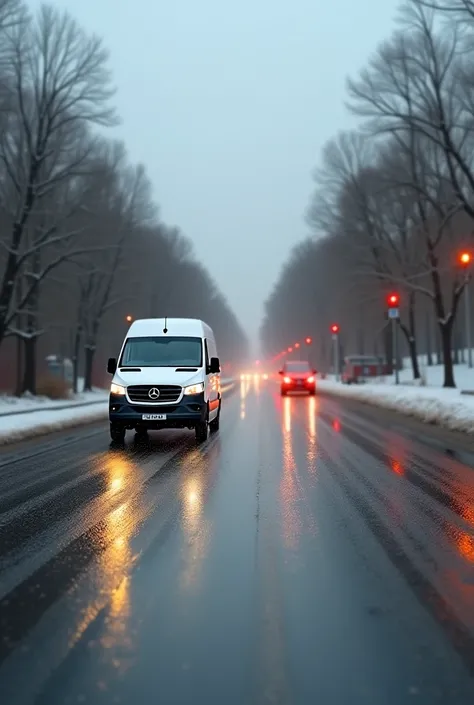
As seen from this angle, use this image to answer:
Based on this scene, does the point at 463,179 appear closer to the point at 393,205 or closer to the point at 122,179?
the point at 393,205

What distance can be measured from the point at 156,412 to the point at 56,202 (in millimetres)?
22529

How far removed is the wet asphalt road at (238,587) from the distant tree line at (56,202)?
19671 mm

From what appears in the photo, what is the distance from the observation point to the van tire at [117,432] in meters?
14.3

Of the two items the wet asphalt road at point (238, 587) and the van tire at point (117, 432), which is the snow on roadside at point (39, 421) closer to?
the van tire at point (117, 432)

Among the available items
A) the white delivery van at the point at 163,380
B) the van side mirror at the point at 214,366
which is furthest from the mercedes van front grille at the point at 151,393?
the van side mirror at the point at 214,366

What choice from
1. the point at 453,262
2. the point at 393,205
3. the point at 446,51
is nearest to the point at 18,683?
the point at 446,51

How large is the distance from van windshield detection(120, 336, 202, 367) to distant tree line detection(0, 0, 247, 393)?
1347 centimetres

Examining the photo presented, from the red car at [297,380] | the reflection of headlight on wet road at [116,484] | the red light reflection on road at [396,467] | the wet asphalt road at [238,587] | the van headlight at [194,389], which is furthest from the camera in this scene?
the red car at [297,380]

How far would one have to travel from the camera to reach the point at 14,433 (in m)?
16.5

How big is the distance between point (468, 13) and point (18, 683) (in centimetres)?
2345

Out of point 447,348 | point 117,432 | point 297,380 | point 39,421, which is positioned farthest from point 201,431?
point 297,380

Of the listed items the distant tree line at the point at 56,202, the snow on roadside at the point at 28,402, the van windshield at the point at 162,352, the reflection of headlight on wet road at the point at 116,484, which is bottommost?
the reflection of headlight on wet road at the point at 116,484

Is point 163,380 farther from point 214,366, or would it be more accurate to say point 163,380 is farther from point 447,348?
point 447,348

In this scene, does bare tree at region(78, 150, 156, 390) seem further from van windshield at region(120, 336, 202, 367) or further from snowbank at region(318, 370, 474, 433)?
van windshield at region(120, 336, 202, 367)
